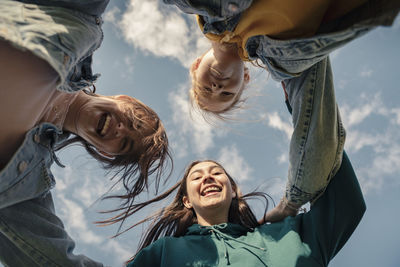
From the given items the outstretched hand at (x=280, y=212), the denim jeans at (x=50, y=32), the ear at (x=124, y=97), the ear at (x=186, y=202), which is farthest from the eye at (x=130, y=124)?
the outstretched hand at (x=280, y=212)

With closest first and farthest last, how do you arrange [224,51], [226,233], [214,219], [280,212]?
[224,51] < [280,212] < [226,233] < [214,219]

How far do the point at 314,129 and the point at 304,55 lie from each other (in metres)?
0.51

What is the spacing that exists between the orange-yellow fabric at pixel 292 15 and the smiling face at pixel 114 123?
1.62 m

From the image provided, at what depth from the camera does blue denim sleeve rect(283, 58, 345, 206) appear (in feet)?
6.26

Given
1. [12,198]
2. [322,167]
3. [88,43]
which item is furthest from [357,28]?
[12,198]

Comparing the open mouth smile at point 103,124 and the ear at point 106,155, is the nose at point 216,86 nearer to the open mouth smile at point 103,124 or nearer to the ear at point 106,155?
the open mouth smile at point 103,124

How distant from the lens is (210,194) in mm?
3115

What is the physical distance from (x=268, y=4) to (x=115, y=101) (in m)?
1.79

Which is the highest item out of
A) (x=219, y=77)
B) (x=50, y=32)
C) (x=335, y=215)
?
Result: (x=50, y=32)

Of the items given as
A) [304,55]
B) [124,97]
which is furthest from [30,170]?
[304,55]

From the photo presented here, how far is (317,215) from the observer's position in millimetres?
2420

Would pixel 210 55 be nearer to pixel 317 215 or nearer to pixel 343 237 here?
pixel 317 215

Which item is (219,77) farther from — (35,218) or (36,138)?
(35,218)

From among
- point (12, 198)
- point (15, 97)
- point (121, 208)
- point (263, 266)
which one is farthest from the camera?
point (121, 208)
